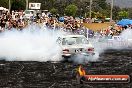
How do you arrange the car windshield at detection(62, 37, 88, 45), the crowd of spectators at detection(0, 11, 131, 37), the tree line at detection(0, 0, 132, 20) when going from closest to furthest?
the car windshield at detection(62, 37, 88, 45) < the crowd of spectators at detection(0, 11, 131, 37) < the tree line at detection(0, 0, 132, 20)

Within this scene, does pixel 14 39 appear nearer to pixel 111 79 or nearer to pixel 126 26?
pixel 111 79

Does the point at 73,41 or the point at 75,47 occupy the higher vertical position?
the point at 73,41

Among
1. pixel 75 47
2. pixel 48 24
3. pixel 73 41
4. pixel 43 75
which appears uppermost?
pixel 48 24

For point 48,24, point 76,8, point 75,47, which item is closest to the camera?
point 75,47

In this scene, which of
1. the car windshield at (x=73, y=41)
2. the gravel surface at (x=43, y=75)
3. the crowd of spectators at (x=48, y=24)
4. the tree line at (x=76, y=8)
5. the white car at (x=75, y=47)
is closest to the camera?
the gravel surface at (x=43, y=75)

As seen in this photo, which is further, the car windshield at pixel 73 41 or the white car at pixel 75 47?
the car windshield at pixel 73 41

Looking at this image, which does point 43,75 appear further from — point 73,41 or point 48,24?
point 48,24

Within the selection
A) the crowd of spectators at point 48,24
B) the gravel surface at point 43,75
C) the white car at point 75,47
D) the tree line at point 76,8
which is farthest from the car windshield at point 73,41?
the tree line at point 76,8

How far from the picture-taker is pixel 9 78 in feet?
61.9

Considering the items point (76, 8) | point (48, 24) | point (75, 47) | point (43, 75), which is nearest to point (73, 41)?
point (75, 47)

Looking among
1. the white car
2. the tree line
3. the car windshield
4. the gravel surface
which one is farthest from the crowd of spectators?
the tree line

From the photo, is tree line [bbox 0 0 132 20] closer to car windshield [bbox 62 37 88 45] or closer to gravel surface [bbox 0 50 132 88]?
car windshield [bbox 62 37 88 45]

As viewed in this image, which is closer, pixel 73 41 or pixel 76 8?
pixel 73 41

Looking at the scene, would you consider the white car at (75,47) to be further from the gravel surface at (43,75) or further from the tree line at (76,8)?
the tree line at (76,8)
